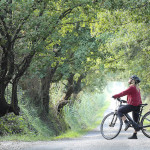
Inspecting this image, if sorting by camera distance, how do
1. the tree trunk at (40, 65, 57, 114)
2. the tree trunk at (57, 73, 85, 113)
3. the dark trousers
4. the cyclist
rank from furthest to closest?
the tree trunk at (57, 73, 85, 113) → the tree trunk at (40, 65, 57, 114) → the dark trousers → the cyclist

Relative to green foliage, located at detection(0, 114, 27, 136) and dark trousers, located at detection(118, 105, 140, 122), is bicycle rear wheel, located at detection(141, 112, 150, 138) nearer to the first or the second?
dark trousers, located at detection(118, 105, 140, 122)

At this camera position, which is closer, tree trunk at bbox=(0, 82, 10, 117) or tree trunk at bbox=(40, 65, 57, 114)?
tree trunk at bbox=(0, 82, 10, 117)

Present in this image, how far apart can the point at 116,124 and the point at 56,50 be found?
26.8 ft

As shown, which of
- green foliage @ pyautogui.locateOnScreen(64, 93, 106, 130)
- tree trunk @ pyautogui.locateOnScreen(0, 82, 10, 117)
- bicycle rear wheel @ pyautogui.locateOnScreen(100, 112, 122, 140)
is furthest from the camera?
green foliage @ pyautogui.locateOnScreen(64, 93, 106, 130)

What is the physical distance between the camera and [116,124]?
1032 cm

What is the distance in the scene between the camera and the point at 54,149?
8.38m

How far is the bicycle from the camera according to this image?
9.99 meters

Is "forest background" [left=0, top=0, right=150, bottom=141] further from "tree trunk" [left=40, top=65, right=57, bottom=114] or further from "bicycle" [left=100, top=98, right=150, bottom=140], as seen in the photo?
"bicycle" [left=100, top=98, right=150, bottom=140]

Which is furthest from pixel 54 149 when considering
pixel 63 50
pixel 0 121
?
pixel 63 50

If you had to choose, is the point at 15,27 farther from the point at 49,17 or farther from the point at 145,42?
the point at 145,42

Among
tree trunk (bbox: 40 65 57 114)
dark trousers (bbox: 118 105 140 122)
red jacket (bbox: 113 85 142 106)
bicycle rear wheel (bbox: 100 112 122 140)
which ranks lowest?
bicycle rear wheel (bbox: 100 112 122 140)

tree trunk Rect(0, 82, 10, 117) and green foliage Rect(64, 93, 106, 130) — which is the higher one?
tree trunk Rect(0, 82, 10, 117)

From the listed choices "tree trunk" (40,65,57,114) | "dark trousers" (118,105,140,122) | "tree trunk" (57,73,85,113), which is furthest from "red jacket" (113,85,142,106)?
"tree trunk" (57,73,85,113)

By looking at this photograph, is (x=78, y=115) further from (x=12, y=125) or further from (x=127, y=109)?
(x=127, y=109)
